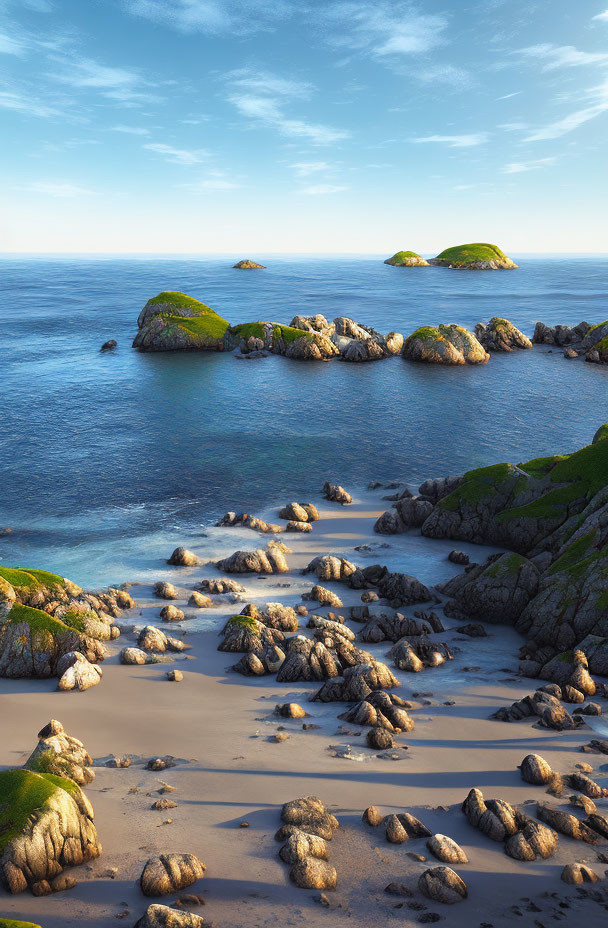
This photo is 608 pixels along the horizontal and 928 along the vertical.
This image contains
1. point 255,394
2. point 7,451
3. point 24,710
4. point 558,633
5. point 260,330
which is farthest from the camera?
point 260,330

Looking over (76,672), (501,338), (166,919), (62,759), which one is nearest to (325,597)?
(76,672)

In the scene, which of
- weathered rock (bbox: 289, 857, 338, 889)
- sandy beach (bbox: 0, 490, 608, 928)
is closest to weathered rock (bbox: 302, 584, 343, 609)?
sandy beach (bbox: 0, 490, 608, 928)

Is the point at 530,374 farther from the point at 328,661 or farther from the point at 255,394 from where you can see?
the point at 328,661

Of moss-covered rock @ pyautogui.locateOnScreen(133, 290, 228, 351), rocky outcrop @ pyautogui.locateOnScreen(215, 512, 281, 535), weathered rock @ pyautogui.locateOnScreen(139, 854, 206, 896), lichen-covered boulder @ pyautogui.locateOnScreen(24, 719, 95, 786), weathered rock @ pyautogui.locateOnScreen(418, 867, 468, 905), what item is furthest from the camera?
moss-covered rock @ pyautogui.locateOnScreen(133, 290, 228, 351)

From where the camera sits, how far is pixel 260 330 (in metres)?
105

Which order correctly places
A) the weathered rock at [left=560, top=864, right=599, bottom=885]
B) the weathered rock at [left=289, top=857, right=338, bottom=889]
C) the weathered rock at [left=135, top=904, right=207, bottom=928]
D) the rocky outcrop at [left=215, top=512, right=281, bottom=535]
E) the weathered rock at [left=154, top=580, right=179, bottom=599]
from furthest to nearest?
the rocky outcrop at [left=215, top=512, right=281, bottom=535] < the weathered rock at [left=154, top=580, right=179, bottom=599] < the weathered rock at [left=560, top=864, right=599, bottom=885] < the weathered rock at [left=289, top=857, right=338, bottom=889] < the weathered rock at [left=135, top=904, right=207, bottom=928]

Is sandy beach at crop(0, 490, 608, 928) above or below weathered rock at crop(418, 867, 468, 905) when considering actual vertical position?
below

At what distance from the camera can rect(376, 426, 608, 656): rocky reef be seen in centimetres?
2731

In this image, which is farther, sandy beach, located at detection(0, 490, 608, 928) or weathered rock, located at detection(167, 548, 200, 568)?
weathered rock, located at detection(167, 548, 200, 568)

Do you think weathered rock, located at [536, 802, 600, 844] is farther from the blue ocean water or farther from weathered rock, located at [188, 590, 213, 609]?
the blue ocean water

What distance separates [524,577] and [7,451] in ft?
147

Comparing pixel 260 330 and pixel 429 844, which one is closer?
pixel 429 844

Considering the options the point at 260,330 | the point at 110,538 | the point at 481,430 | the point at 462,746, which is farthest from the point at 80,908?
the point at 260,330

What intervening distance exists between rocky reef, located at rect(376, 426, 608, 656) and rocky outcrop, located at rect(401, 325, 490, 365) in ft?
172
